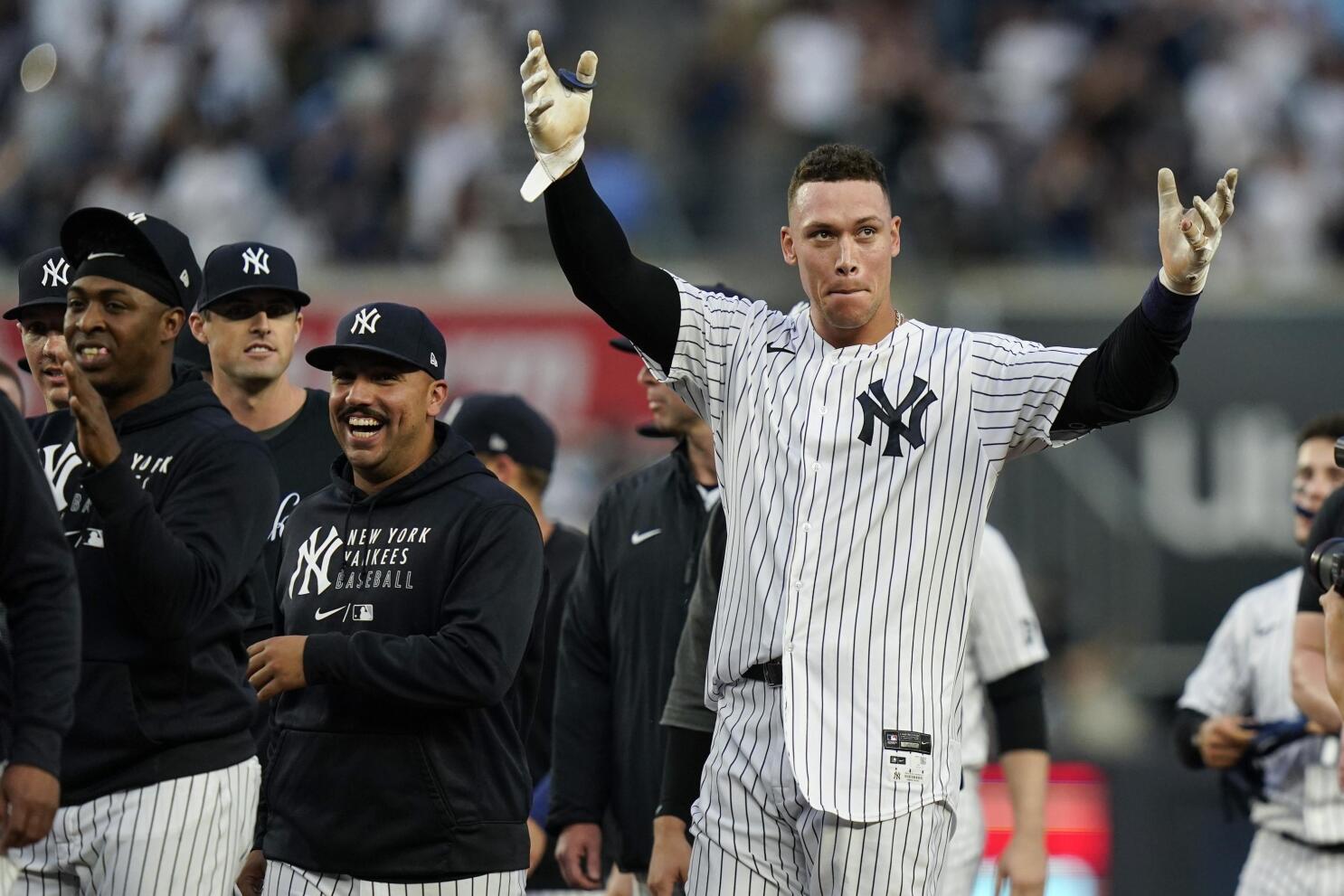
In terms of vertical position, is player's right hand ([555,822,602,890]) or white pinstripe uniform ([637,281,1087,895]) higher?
white pinstripe uniform ([637,281,1087,895])

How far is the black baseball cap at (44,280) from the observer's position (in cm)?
565

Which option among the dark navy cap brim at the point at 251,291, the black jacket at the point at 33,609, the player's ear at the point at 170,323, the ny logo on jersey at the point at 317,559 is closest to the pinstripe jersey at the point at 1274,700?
the ny logo on jersey at the point at 317,559

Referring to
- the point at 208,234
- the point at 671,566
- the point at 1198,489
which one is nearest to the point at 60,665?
the point at 671,566

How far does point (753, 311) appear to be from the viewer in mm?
4902

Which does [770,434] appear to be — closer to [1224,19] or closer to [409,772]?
[409,772]

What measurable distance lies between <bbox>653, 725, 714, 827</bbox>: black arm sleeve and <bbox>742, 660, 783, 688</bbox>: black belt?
0.67 meters

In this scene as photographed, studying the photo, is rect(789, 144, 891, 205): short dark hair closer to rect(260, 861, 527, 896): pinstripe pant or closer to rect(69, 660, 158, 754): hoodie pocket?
rect(260, 861, 527, 896): pinstripe pant

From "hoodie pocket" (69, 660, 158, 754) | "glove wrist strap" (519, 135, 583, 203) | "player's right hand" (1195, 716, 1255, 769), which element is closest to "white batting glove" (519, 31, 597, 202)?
"glove wrist strap" (519, 135, 583, 203)

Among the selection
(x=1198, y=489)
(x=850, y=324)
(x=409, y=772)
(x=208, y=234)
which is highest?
(x=208, y=234)

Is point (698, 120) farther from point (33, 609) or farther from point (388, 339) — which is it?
point (33, 609)

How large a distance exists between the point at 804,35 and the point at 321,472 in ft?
37.4

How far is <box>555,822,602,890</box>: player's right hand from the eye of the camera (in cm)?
618

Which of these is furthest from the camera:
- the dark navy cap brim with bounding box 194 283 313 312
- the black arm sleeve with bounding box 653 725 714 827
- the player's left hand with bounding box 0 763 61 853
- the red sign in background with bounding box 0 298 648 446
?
the red sign in background with bounding box 0 298 648 446

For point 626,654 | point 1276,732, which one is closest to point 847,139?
point 1276,732
